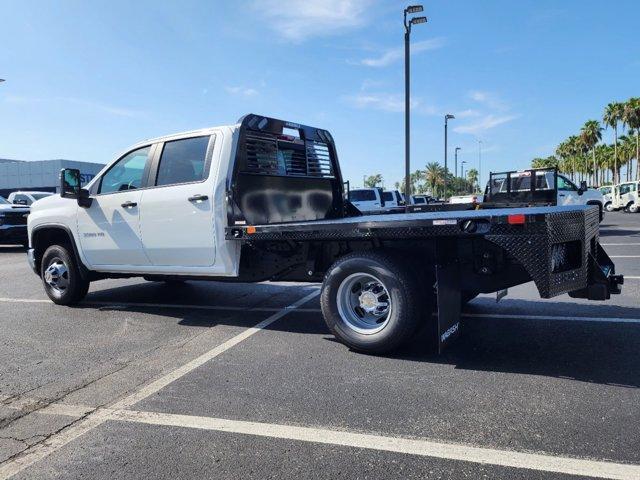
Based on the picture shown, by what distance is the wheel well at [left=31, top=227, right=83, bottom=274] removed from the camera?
23.5 feet

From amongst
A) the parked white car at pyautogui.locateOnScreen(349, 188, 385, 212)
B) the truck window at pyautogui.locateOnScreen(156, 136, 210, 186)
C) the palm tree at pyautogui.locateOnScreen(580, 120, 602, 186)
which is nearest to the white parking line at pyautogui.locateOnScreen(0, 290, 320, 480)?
the truck window at pyautogui.locateOnScreen(156, 136, 210, 186)

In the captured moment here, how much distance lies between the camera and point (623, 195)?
35.2 m

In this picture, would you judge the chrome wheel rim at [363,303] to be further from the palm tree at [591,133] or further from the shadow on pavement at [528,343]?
the palm tree at [591,133]

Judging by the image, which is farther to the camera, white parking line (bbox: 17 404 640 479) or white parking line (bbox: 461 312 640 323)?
white parking line (bbox: 461 312 640 323)

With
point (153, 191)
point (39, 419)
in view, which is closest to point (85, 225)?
point (153, 191)

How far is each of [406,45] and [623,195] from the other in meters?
26.2

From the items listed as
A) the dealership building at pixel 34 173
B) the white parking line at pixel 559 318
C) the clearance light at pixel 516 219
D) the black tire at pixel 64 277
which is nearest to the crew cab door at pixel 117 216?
the black tire at pixel 64 277

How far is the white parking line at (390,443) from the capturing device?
262 cm

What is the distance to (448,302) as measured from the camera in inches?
167

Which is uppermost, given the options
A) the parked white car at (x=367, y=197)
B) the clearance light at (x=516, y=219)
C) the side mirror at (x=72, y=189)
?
the parked white car at (x=367, y=197)

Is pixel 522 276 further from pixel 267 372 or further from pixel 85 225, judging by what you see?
pixel 85 225

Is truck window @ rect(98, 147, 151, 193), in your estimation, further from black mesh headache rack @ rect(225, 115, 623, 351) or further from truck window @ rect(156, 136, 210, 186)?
black mesh headache rack @ rect(225, 115, 623, 351)

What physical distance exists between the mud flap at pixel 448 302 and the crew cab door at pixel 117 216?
11.9 ft

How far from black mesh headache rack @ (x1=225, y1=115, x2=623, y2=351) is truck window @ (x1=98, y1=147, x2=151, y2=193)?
1489mm
